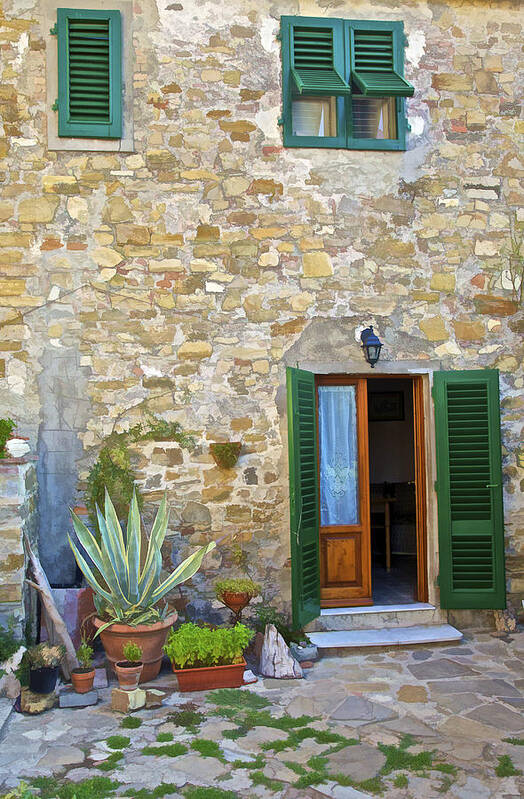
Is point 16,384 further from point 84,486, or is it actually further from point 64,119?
point 64,119

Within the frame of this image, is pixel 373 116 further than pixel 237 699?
Yes

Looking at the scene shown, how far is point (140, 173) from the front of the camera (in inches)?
235

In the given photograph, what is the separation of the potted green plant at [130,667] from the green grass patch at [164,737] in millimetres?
588

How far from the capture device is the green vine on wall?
576cm

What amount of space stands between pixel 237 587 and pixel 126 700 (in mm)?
1214

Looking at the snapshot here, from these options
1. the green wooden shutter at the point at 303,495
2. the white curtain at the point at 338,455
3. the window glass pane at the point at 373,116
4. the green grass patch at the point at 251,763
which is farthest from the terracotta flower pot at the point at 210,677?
the window glass pane at the point at 373,116

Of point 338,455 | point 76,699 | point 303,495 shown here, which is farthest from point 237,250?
point 76,699

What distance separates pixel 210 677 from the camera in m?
4.92

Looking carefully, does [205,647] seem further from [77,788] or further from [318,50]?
[318,50]

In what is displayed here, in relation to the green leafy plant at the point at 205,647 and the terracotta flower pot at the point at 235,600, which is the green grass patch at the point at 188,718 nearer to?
the green leafy plant at the point at 205,647

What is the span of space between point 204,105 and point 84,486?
3.16 m

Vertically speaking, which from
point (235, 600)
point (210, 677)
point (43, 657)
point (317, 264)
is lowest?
point (210, 677)

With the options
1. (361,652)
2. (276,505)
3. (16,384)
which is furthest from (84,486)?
(361,652)

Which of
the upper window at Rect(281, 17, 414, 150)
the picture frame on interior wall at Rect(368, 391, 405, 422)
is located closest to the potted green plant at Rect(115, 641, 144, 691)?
the upper window at Rect(281, 17, 414, 150)
